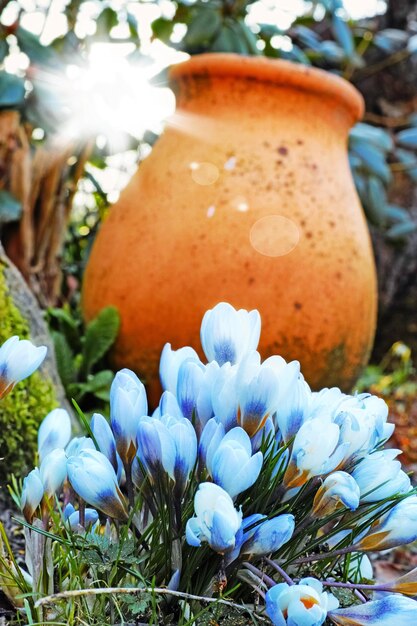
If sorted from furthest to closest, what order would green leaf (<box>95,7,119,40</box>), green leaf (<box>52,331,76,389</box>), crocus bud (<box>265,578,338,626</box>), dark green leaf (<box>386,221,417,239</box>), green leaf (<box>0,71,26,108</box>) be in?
1. dark green leaf (<box>386,221,417,239</box>)
2. green leaf (<box>95,7,119,40</box>)
3. green leaf (<box>0,71,26,108</box>)
4. green leaf (<box>52,331,76,389</box>)
5. crocus bud (<box>265,578,338,626</box>)

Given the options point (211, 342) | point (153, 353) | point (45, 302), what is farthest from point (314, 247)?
point (211, 342)

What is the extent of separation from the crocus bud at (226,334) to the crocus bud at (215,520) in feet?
0.71

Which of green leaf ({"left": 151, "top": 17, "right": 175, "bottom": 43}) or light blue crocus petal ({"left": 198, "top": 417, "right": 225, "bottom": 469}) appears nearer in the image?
light blue crocus petal ({"left": 198, "top": 417, "right": 225, "bottom": 469})

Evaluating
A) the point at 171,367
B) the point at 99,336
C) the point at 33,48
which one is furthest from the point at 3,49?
the point at 171,367

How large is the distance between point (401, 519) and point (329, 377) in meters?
1.35

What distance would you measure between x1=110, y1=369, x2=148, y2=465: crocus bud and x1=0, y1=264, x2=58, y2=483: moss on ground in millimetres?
480

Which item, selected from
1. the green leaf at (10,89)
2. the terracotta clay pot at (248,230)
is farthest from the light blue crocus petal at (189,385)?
the green leaf at (10,89)

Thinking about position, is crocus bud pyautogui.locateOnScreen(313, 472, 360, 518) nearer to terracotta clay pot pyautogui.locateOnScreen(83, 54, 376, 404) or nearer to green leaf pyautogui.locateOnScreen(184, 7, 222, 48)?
terracotta clay pot pyautogui.locateOnScreen(83, 54, 376, 404)

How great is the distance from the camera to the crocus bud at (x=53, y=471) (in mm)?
780

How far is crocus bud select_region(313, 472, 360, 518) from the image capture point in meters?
0.70

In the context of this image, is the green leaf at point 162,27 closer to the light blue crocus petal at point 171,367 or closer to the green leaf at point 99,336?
the green leaf at point 99,336

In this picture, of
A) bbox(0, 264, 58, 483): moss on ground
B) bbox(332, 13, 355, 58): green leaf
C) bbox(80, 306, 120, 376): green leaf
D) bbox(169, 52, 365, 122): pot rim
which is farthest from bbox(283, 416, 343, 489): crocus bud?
bbox(332, 13, 355, 58): green leaf

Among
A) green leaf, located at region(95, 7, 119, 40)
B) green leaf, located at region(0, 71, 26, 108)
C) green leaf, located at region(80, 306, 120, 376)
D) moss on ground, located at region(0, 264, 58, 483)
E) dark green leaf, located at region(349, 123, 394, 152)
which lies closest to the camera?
moss on ground, located at region(0, 264, 58, 483)

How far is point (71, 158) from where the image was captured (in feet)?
8.39
